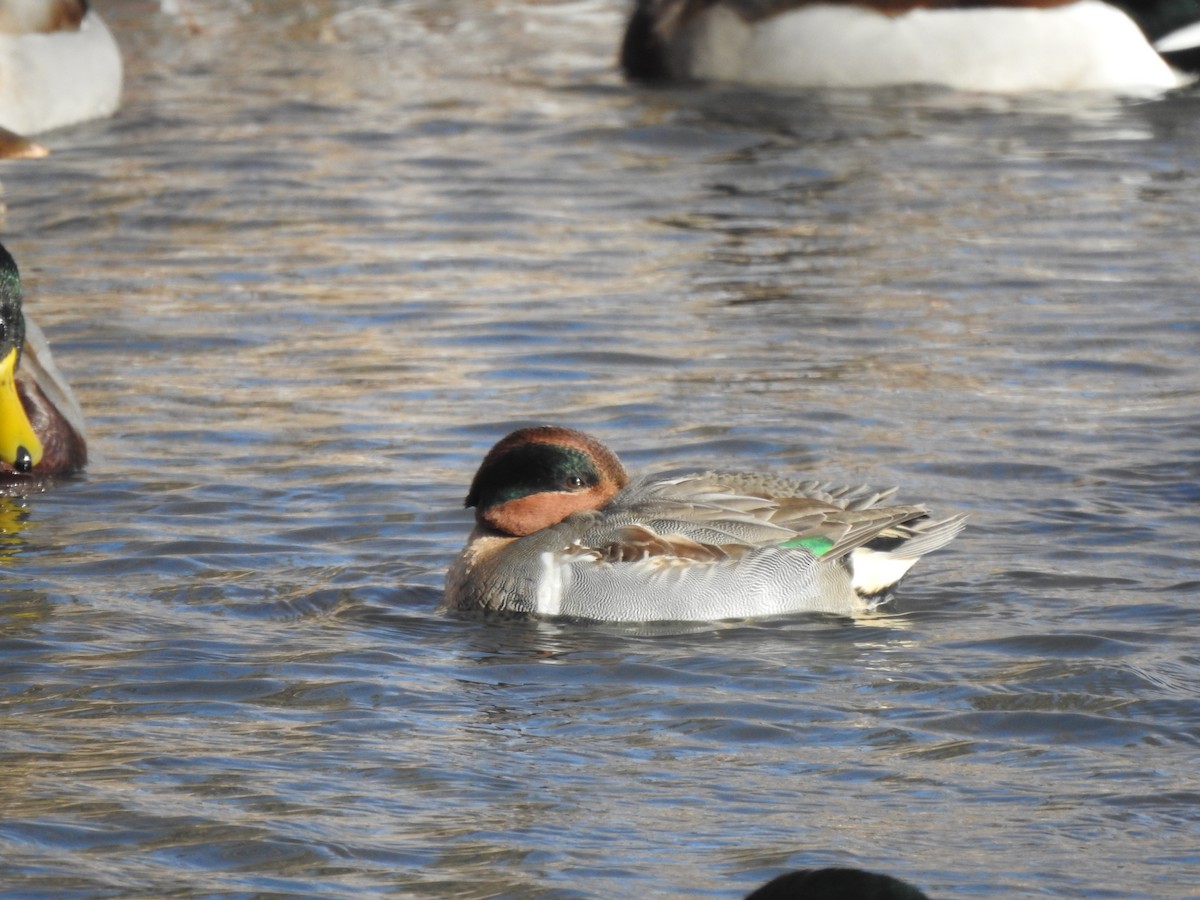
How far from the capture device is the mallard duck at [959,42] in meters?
16.4

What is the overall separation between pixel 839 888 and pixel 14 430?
6261mm

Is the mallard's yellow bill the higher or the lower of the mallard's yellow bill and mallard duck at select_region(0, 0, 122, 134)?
the lower

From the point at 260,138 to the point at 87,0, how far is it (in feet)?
5.67

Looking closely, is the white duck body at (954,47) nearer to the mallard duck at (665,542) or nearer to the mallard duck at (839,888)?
the mallard duck at (665,542)

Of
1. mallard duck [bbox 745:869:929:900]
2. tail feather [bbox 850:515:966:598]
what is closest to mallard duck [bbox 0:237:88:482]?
tail feather [bbox 850:515:966:598]

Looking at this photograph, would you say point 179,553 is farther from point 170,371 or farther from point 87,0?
point 87,0

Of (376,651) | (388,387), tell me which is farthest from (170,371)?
(376,651)

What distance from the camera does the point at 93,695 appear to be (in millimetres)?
6629

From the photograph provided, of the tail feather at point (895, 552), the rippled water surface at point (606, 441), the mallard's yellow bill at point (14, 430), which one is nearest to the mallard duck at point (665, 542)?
the tail feather at point (895, 552)

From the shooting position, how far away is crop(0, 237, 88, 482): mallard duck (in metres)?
9.02

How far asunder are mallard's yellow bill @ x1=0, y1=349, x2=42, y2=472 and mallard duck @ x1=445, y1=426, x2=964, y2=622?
7.08ft

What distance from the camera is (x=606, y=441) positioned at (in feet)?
31.2

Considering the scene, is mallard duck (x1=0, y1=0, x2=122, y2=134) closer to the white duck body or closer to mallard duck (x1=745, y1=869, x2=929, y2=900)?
the white duck body

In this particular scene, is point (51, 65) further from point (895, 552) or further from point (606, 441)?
point (895, 552)
